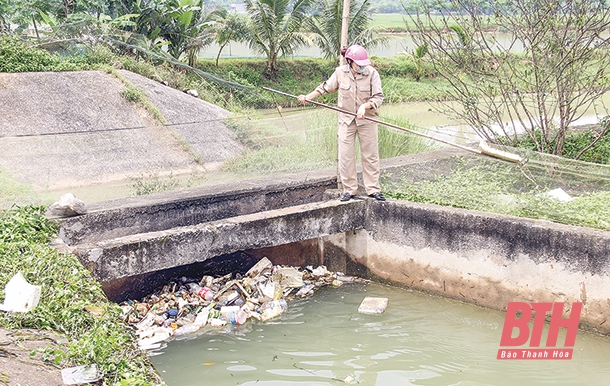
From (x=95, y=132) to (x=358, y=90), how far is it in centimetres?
327

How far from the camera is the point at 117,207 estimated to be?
570 cm

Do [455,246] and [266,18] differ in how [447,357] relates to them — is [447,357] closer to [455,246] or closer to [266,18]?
[455,246]

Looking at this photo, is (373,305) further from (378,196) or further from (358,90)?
(358,90)

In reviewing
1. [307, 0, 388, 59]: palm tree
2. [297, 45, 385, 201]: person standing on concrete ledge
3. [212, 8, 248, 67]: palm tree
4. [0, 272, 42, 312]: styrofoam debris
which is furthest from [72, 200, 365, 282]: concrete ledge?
[212, 8, 248, 67]: palm tree

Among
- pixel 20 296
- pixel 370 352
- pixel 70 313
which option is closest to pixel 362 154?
pixel 370 352

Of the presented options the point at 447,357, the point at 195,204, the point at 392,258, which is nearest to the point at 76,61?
the point at 195,204

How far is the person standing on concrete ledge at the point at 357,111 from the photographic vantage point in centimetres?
602

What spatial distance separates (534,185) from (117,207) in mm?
3770

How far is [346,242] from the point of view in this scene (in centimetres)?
657

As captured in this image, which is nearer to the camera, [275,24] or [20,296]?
[20,296]

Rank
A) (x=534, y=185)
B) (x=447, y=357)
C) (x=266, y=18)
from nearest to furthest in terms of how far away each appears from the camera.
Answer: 1. (x=447, y=357)
2. (x=534, y=185)
3. (x=266, y=18)

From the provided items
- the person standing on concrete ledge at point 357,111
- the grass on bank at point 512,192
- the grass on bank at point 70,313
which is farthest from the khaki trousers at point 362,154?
the grass on bank at point 70,313

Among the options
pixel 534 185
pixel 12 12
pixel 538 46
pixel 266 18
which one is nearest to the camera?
pixel 534 185

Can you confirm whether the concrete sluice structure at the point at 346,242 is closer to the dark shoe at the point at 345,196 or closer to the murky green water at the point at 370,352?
the dark shoe at the point at 345,196
